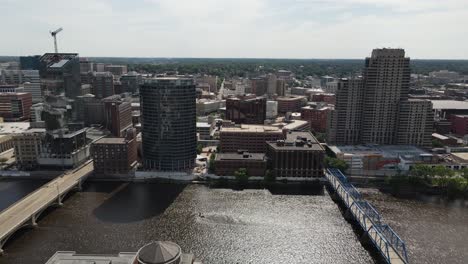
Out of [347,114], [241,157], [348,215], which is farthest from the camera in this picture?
[347,114]

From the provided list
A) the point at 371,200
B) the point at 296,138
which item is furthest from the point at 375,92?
the point at 371,200

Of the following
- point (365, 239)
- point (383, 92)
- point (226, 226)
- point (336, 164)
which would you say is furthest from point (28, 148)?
point (383, 92)

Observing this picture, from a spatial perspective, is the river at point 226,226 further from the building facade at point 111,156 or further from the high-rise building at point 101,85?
the high-rise building at point 101,85

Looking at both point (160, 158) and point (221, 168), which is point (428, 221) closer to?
point (221, 168)

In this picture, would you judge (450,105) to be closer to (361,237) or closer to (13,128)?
(361,237)

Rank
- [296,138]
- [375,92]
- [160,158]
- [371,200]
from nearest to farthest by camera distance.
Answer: [371,200], [160,158], [296,138], [375,92]

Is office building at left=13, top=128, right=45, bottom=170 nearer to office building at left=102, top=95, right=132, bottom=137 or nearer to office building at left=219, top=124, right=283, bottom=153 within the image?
office building at left=102, top=95, right=132, bottom=137
